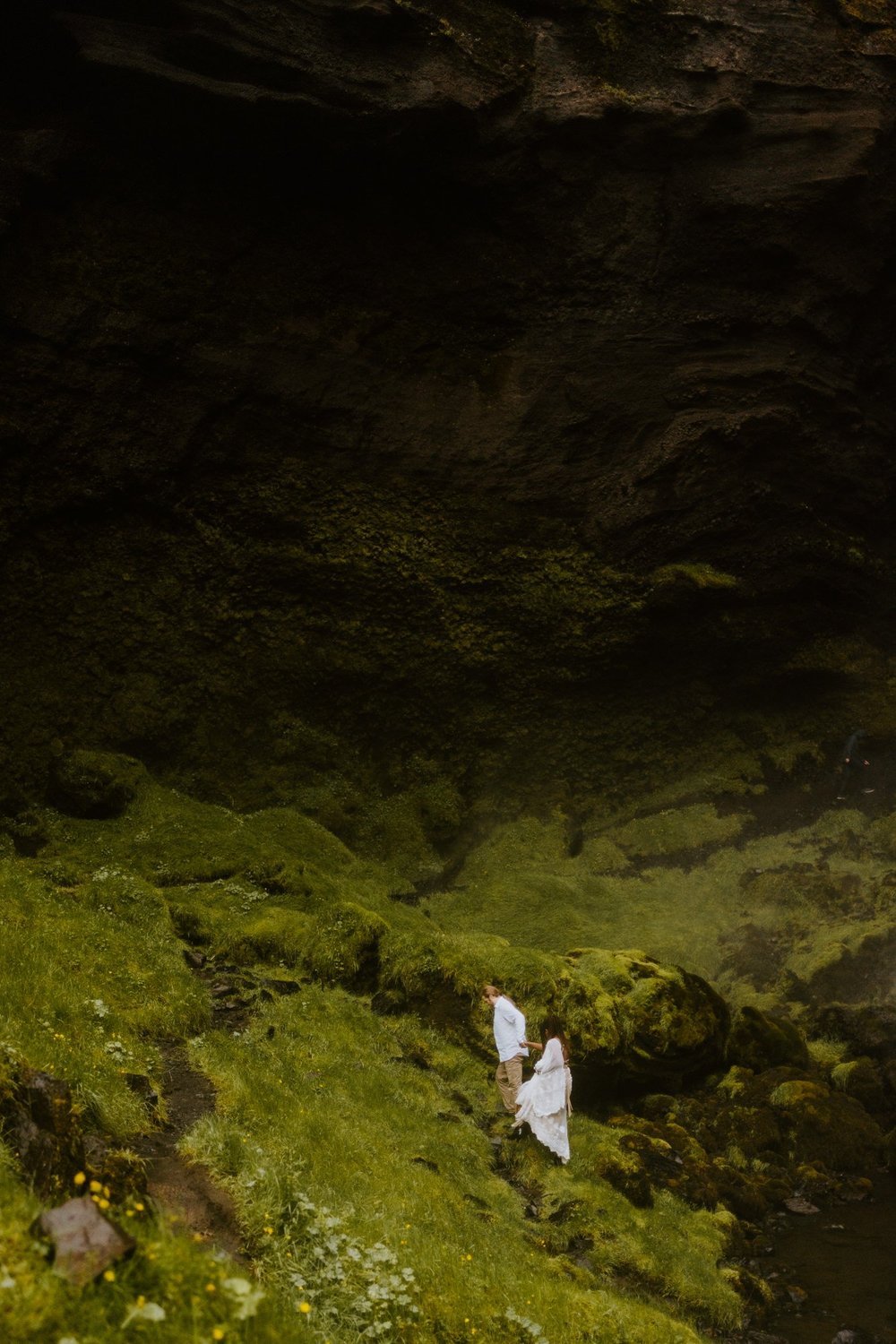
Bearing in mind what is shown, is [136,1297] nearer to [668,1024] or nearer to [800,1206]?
[800,1206]

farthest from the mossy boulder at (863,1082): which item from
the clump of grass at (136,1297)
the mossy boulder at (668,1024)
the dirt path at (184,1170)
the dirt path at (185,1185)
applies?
the clump of grass at (136,1297)

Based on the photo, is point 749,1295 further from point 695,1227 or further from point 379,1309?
point 379,1309

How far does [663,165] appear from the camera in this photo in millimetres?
21641

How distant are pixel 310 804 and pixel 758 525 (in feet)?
42.5

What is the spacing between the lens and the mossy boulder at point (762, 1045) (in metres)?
15.7

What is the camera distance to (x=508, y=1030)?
12461 millimetres

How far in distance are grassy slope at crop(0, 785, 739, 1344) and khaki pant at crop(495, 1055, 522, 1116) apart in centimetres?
29

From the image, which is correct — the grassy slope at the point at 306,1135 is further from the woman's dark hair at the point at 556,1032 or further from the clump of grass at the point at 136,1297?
the woman's dark hair at the point at 556,1032

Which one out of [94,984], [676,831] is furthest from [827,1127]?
[94,984]

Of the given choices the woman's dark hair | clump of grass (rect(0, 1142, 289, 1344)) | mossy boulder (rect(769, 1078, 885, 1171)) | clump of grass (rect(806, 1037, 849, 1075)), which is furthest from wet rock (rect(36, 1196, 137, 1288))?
clump of grass (rect(806, 1037, 849, 1075))

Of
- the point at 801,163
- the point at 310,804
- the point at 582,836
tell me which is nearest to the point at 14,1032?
the point at 310,804

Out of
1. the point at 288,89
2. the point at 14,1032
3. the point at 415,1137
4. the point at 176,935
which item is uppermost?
the point at 288,89

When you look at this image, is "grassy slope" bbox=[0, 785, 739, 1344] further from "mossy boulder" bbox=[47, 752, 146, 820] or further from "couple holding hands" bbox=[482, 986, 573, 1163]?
"mossy boulder" bbox=[47, 752, 146, 820]

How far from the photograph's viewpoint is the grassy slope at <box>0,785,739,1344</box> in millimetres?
4816
